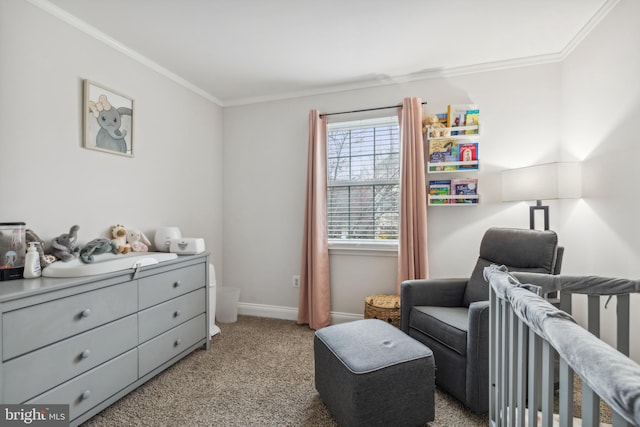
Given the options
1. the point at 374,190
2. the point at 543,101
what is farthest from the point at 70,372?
the point at 543,101

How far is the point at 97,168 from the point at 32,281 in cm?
93

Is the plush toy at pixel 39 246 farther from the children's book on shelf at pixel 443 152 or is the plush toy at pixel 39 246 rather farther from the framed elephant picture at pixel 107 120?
the children's book on shelf at pixel 443 152

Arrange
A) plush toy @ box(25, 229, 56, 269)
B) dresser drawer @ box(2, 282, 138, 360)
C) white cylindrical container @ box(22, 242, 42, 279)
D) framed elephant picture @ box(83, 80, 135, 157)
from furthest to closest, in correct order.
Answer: framed elephant picture @ box(83, 80, 135, 157) → plush toy @ box(25, 229, 56, 269) → white cylindrical container @ box(22, 242, 42, 279) → dresser drawer @ box(2, 282, 138, 360)

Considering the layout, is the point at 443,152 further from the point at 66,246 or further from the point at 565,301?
the point at 66,246

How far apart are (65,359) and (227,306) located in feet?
5.57

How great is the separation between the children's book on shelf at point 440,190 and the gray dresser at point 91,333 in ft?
7.04

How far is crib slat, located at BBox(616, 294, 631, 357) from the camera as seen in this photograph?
1165 millimetres

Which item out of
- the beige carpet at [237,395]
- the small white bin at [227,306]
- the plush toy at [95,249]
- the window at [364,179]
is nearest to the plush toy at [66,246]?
the plush toy at [95,249]

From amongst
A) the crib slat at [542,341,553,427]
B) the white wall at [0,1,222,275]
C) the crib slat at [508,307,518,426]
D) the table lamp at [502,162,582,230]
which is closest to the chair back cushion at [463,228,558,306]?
the table lamp at [502,162,582,230]

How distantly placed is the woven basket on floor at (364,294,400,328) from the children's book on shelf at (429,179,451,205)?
936 millimetres

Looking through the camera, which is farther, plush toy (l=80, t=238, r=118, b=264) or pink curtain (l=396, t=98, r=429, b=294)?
pink curtain (l=396, t=98, r=429, b=294)

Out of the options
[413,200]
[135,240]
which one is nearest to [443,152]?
[413,200]

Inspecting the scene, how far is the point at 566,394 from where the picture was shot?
0.66 meters

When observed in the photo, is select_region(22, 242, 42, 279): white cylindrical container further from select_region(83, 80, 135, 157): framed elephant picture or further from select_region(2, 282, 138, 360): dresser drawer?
select_region(83, 80, 135, 157): framed elephant picture
